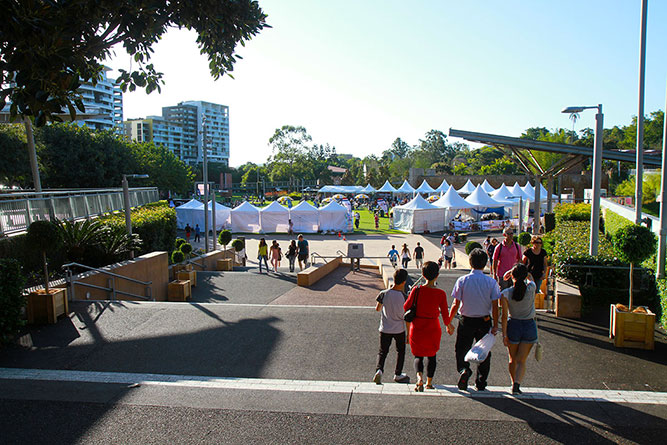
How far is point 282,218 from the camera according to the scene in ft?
108

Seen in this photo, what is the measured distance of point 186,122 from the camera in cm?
Answer: 13600

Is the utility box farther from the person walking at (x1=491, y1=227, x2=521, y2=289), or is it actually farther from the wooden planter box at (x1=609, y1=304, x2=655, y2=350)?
the wooden planter box at (x1=609, y1=304, x2=655, y2=350)

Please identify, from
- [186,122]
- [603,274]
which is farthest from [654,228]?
[186,122]

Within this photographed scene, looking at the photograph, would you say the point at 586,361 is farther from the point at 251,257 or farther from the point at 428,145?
the point at 428,145

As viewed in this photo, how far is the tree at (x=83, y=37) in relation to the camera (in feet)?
16.3

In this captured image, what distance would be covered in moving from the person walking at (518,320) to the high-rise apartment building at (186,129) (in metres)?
114

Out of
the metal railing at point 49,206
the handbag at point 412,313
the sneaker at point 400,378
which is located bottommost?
the sneaker at point 400,378

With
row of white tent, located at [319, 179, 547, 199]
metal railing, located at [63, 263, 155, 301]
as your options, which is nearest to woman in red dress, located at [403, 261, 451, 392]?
metal railing, located at [63, 263, 155, 301]

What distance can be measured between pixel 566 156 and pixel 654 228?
4.68 metres

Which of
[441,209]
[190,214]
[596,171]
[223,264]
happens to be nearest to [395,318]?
[596,171]

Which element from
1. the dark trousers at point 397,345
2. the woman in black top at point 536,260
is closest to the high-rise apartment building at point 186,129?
the woman in black top at point 536,260

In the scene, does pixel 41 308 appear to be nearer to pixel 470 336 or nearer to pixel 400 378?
pixel 400 378

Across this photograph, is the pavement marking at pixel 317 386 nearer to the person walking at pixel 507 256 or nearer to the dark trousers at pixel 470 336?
the dark trousers at pixel 470 336

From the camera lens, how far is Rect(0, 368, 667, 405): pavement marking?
445 cm
